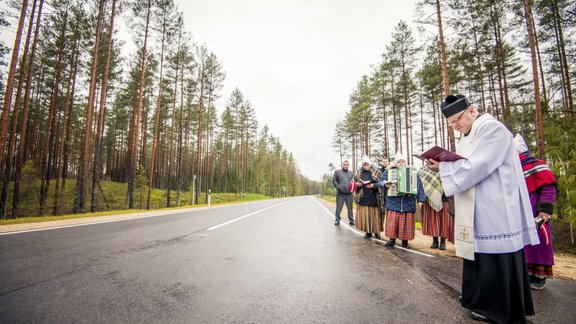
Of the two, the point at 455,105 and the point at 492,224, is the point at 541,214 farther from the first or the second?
the point at 455,105

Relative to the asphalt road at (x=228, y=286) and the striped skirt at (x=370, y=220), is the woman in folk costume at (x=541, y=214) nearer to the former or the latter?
the asphalt road at (x=228, y=286)

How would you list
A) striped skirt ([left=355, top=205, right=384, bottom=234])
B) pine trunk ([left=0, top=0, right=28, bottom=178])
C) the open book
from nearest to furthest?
1. the open book
2. striped skirt ([left=355, top=205, right=384, bottom=234])
3. pine trunk ([left=0, top=0, right=28, bottom=178])

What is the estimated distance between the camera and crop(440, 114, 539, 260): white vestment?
6.91ft

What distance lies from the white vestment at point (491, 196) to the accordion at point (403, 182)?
3023mm

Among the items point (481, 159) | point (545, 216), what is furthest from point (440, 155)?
point (545, 216)

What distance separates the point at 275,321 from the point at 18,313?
203 cm

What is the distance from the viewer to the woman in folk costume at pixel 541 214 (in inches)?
118

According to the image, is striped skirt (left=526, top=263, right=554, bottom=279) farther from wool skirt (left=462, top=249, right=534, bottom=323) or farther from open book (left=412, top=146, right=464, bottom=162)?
open book (left=412, top=146, right=464, bottom=162)

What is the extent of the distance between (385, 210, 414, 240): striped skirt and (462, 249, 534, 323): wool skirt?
10.2ft

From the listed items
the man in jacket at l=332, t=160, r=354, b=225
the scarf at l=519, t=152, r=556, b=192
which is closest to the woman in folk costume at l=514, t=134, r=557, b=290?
the scarf at l=519, t=152, r=556, b=192

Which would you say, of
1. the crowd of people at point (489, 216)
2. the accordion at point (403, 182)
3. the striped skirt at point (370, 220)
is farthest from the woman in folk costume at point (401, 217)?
the crowd of people at point (489, 216)

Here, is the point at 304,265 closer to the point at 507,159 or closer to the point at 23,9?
the point at 507,159

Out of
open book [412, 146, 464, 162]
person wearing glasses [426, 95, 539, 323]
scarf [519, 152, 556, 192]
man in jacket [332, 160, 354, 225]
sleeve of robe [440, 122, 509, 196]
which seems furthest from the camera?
man in jacket [332, 160, 354, 225]

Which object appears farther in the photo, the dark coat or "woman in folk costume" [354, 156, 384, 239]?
the dark coat
